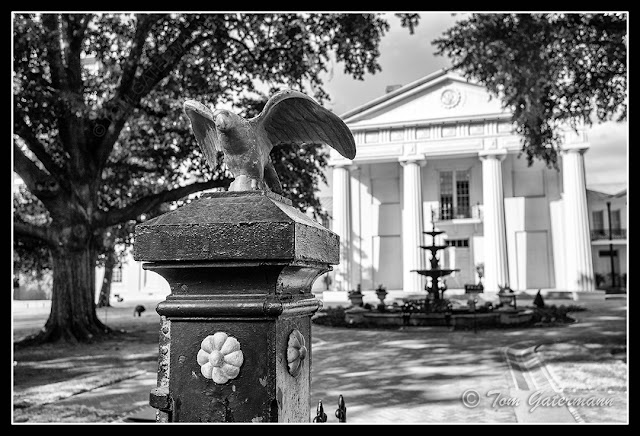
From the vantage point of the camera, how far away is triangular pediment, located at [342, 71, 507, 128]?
30531 millimetres

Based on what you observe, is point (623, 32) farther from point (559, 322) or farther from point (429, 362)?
point (559, 322)

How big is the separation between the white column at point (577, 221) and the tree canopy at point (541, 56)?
69.6 feet

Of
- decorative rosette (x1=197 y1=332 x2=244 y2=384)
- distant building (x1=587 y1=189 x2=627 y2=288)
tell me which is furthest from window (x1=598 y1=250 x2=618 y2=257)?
decorative rosette (x1=197 y1=332 x2=244 y2=384)

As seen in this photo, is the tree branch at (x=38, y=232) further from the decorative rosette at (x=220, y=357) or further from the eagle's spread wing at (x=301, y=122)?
the decorative rosette at (x=220, y=357)

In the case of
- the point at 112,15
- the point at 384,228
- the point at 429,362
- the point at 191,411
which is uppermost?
the point at 112,15

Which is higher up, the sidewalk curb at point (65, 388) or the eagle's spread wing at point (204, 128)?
the eagle's spread wing at point (204, 128)

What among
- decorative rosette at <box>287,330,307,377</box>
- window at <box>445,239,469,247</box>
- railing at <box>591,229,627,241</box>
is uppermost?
railing at <box>591,229,627,241</box>

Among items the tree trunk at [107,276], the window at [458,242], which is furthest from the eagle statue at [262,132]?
the window at [458,242]

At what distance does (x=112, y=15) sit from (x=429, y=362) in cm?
1144

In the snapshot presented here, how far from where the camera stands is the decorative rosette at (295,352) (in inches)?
79.7

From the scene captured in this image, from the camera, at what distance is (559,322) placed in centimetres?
1708

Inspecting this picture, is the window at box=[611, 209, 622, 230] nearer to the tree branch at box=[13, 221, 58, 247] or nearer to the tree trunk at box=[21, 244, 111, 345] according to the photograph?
the tree trunk at box=[21, 244, 111, 345]

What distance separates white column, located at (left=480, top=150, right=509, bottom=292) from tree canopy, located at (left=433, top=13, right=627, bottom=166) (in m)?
20.6

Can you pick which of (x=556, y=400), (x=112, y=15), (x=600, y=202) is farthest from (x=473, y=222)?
(x=556, y=400)
